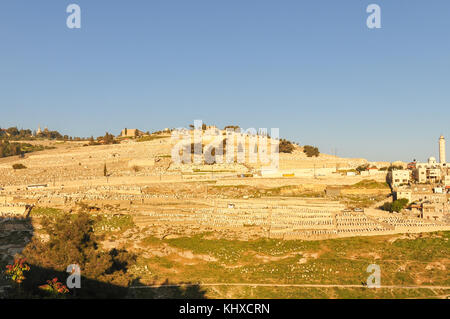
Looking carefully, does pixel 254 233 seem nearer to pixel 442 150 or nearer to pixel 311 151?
pixel 442 150

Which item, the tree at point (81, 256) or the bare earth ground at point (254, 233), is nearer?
the tree at point (81, 256)

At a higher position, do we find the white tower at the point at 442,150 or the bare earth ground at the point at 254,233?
the white tower at the point at 442,150

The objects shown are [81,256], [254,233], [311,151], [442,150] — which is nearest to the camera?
[81,256]

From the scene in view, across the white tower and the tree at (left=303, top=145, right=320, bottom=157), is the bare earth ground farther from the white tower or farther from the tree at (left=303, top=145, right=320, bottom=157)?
the tree at (left=303, top=145, right=320, bottom=157)

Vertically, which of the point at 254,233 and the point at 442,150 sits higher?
the point at 442,150

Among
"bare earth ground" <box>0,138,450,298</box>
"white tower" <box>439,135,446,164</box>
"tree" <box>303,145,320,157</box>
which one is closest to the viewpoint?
"bare earth ground" <box>0,138,450,298</box>

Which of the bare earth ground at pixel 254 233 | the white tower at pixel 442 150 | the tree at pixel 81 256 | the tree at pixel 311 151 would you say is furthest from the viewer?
the tree at pixel 311 151

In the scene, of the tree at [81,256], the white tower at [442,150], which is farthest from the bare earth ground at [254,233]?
the white tower at [442,150]

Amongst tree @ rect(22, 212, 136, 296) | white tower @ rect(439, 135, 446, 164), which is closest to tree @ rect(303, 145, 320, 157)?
white tower @ rect(439, 135, 446, 164)

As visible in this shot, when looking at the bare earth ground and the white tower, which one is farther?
the white tower

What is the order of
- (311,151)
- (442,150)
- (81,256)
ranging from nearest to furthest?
(81,256) < (442,150) < (311,151)

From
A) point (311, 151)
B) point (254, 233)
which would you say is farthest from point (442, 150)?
point (254, 233)

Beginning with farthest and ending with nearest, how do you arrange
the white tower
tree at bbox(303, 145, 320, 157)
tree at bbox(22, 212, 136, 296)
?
1. tree at bbox(303, 145, 320, 157)
2. the white tower
3. tree at bbox(22, 212, 136, 296)

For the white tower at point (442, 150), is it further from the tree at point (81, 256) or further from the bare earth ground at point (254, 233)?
the tree at point (81, 256)
